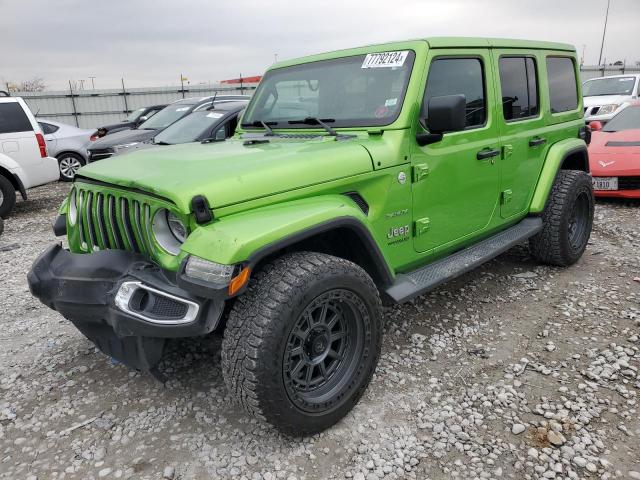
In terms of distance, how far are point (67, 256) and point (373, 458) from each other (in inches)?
72.5

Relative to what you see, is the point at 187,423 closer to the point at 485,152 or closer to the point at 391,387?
the point at 391,387

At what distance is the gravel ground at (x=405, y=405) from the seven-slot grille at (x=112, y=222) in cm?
97

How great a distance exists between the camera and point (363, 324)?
103 inches

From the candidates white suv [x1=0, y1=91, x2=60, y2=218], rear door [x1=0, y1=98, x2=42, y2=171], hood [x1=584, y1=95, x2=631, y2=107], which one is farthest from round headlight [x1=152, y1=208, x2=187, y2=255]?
hood [x1=584, y1=95, x2=631, y2=107]

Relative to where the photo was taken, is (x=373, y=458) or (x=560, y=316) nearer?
(x=373, y=458)

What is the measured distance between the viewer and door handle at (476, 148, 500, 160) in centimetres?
350

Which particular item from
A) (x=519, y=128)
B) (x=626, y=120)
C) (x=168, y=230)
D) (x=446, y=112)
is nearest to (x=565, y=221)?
(x=519, y=128)

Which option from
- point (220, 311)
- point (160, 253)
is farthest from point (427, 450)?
point (160, 253)

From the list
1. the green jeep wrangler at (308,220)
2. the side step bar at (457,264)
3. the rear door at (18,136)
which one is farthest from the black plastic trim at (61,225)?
→ the rear door at (18,136)

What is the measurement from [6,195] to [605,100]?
1284 cm

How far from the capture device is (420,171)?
10.0ft

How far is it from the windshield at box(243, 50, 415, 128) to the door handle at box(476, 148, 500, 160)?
824mm

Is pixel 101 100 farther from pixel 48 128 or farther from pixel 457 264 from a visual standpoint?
pixel 457 264

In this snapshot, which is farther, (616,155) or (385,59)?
(616,155)
